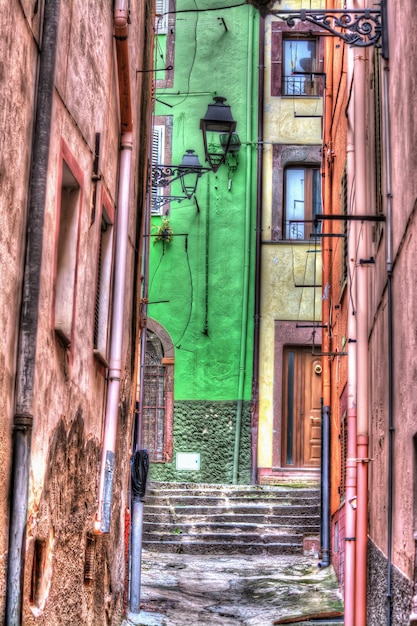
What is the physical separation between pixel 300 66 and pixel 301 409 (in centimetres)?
675

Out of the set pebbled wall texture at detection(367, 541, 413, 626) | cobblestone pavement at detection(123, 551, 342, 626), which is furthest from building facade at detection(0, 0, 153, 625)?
pebbled wall texture at detection(367, 541, 413, 626)

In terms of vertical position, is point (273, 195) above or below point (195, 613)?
above

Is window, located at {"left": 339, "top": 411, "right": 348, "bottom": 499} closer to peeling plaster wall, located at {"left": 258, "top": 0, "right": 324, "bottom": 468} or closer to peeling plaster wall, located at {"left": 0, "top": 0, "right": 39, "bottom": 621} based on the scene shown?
peeling plaster wall, located at {"left": 258, "top": 0, "right": 324, "bottom": 468}

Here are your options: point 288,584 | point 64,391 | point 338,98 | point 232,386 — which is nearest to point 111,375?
point 64,391

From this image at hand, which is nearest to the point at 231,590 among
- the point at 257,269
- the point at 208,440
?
the point at 208,440

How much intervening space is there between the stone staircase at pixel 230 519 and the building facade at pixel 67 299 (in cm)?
504

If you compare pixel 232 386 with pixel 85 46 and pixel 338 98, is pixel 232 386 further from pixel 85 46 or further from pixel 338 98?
pixel 85 46

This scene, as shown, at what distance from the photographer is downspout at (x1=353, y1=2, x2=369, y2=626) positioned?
9.20 metres

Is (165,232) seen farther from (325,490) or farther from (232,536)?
(325,490)

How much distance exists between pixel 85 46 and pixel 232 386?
1244cm

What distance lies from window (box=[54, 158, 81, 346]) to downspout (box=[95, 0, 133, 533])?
5.40 ft

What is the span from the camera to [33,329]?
19.4 ft

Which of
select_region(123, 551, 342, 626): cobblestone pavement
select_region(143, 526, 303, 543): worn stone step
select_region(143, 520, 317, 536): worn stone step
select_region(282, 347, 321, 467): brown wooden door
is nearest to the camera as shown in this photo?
select_region(123, 551, 342, 626): cobblestone pavement

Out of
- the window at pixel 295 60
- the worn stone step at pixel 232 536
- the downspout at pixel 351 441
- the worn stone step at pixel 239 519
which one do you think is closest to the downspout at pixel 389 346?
the downspout at pixel 351 441
